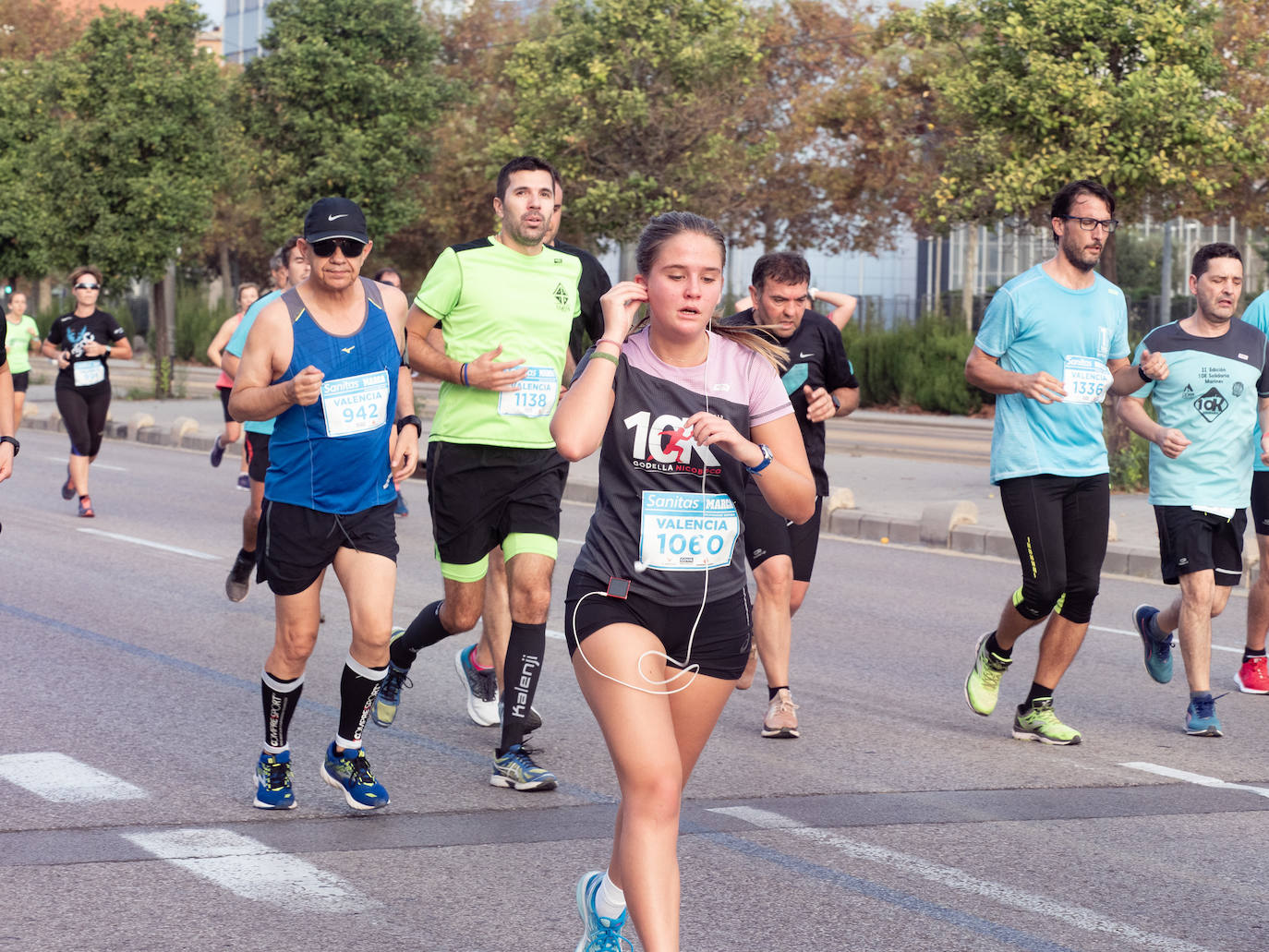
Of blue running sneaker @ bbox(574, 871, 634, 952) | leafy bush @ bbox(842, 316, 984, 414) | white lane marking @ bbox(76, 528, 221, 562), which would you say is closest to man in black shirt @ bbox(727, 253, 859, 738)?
blue running sneaker @ bbox(574, 871, 634, 952)

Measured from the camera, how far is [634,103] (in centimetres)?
3084

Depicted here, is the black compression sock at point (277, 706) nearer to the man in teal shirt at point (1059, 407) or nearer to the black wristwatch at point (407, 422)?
the black wristwatch at point (407, 422)

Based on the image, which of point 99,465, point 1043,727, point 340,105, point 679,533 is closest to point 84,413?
point 99,465

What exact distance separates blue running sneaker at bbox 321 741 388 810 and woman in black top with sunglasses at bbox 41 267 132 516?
31.1 ft

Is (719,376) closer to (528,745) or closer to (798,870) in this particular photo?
(798,870)

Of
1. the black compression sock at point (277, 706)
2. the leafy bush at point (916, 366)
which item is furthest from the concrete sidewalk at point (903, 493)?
the black compression sock at point (277, 706)

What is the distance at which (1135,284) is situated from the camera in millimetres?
64812

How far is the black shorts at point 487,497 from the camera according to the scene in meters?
6.09

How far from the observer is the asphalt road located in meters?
4.44

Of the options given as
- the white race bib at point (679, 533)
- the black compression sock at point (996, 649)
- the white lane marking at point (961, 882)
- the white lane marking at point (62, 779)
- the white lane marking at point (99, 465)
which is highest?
the white race bib at point (679, 533)

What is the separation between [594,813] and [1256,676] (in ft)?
12.6

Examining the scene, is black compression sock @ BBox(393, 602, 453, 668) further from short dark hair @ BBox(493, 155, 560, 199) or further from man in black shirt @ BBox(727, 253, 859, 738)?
short dark hair @ BBox(493, 155, 560, 199)

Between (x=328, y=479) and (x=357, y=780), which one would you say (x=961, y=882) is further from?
(x=328, y=479)

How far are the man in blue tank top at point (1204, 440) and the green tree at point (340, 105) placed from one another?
98.2 feet
